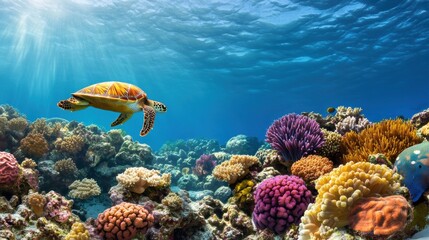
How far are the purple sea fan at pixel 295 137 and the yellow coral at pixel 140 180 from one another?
2.49 m

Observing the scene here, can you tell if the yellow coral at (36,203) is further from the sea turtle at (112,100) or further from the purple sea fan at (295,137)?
the purple sea fan at (295,137)

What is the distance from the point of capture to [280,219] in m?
4.62

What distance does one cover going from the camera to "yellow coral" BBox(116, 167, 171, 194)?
523 centimetres

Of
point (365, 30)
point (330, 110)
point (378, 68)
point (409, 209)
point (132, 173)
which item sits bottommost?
point (409, 209)

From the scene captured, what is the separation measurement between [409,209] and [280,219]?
6.35ft

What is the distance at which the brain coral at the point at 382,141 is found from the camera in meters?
5.26

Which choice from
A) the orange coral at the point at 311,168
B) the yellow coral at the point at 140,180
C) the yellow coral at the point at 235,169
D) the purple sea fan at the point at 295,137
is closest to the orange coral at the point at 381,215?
the orange coral at the point at 311,168

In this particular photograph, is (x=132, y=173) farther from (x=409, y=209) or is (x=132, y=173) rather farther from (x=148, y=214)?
(x=409, y=209)

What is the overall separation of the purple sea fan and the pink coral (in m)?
4.80

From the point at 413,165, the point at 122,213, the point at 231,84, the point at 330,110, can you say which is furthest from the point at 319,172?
the point at 231,84

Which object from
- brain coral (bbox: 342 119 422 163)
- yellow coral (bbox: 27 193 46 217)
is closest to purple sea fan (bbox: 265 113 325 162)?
brain coral (bbox: 342 119 422 163)

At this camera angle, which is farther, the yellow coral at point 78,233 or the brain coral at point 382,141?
the brain coral at point 382,141

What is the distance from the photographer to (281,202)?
462 cm

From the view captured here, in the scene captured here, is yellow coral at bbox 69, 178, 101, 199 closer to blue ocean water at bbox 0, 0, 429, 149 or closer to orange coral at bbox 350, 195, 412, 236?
orange coral at bbox 350, 195, 412, 236
